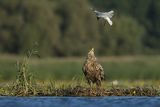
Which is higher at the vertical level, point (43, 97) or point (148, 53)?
point (148, 53)

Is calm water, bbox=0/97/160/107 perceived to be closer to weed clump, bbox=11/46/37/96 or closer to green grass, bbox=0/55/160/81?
weed clump, bbox=11/46/37/96

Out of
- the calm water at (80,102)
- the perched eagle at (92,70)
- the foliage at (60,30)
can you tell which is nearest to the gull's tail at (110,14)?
the perched eagle at (92,70)

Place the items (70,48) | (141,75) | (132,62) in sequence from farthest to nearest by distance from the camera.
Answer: (70,48)
(132,62)
(141,75)

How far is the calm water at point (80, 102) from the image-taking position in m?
13.2

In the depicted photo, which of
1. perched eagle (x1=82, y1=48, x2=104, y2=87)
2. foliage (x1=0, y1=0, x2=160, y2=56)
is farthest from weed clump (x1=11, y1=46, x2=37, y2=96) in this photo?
foliage (x1=0, y1=0, x2=160, y2=56)

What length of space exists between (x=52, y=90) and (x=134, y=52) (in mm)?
34557

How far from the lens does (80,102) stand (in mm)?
13383

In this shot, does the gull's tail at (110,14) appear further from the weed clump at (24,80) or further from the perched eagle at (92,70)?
the weed clump at (24,80)

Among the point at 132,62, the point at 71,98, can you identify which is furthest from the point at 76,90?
the point at 132,62

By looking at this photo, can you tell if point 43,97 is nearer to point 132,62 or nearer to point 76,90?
point 76,90

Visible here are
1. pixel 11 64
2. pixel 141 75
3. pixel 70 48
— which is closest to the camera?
pixel 141 75

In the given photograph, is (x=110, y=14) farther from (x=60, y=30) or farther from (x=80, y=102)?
(x=60, y=30)

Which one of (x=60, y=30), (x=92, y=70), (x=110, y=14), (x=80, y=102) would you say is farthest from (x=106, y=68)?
A: (x=80, y=102)

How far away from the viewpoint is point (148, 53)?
166ft
